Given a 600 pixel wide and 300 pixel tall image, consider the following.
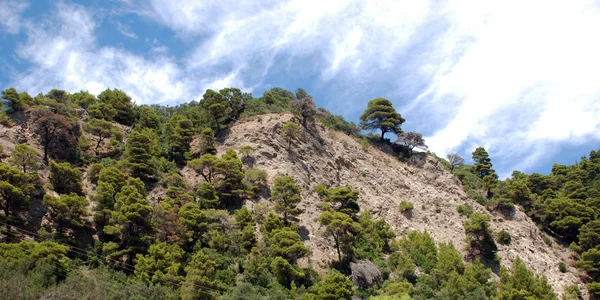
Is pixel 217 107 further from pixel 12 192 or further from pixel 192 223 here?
pixel 12 192

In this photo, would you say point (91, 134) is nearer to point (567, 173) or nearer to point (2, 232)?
point (2, 232)

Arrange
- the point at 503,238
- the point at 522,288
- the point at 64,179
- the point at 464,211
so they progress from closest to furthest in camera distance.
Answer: the point at 64,179 < the point at 522,288 < the point at 503,238 < the point at 464,211

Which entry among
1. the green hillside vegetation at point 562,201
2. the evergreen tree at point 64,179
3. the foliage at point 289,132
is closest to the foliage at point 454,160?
the green hillside vegetation at point 562,201

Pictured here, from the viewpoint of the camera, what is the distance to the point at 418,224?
43.2 meters

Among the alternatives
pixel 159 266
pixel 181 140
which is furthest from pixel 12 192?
pixel 181 140

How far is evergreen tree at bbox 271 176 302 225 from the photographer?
1411 inches

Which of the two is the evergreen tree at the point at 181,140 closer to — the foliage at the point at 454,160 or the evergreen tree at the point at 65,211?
the evergreen tree at the point at 65,211

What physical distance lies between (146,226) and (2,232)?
26.5 feet

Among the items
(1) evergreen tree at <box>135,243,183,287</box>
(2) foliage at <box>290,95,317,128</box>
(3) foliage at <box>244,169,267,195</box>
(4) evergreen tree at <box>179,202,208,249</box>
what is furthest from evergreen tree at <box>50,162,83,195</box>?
(2) foliage at <box>290,95,317,128</box>

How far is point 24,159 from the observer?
31641 mm

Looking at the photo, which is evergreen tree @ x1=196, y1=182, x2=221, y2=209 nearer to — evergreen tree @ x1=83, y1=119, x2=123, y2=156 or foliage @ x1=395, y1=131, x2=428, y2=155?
evergreen tree @ x1=83, y1=119, x2=123, y2=156

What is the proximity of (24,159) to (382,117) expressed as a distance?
38.7m

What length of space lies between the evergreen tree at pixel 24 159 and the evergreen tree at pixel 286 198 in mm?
17375

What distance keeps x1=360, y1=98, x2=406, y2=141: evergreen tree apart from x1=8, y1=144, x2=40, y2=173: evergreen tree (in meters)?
36.5
